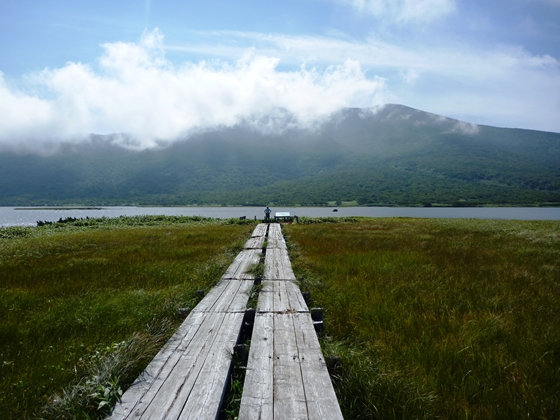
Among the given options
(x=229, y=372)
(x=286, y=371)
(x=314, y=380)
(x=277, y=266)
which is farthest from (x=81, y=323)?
(x=277, y=266)

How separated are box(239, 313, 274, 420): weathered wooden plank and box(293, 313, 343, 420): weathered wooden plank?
396 millimetres

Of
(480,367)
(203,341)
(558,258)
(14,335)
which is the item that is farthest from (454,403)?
(558,258)

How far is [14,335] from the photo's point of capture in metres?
5.85

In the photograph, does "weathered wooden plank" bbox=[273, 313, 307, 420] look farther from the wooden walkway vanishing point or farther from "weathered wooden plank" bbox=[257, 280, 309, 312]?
"weathered wooden plank" bbox=[257, 280, 309, 312]

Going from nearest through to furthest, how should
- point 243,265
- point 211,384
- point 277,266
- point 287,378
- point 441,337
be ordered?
point 211,384 → point 287,378 → point 441,337 → point 277,266 → point 243,265

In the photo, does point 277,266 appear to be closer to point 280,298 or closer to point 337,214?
point 280,298

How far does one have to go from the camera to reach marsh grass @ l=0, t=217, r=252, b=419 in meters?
3.93

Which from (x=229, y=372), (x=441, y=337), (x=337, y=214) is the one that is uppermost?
(x=229, y=372)

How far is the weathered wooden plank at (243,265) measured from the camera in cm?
949

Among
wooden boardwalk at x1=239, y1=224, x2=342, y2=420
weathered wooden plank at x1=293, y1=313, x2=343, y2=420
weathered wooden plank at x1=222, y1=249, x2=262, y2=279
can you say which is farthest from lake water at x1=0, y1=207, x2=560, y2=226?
weathered wooden plank at x1=293, y1=313, x2=343, y2=420

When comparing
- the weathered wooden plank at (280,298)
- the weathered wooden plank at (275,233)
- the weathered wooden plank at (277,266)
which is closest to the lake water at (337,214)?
the weathered wooden plank at (275,233)

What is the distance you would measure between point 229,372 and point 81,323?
3.92 metres

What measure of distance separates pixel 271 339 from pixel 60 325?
429 centimetres

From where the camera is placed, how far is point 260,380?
12.5ft
